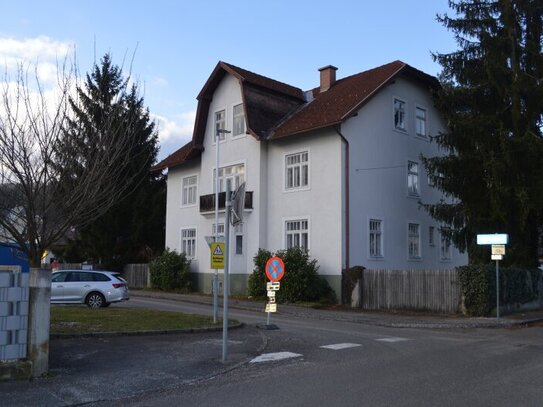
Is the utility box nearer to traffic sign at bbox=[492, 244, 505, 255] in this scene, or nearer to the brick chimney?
traffic sign at bbox=[492, 244, 505, 255]

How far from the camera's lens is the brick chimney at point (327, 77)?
105ft

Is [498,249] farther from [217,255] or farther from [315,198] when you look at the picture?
[217,255]

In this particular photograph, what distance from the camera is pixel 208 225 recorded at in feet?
107

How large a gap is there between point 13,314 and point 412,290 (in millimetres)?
17286

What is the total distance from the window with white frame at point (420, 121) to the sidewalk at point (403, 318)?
420 inches

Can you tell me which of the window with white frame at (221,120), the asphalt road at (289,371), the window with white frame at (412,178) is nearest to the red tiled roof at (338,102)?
the window with white frame at (221,120)

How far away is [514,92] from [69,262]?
32302 millimetres

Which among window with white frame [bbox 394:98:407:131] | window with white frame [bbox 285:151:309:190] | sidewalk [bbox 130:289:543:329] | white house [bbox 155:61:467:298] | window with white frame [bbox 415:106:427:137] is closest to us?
sidewalk [bbox 130:289:543:329]

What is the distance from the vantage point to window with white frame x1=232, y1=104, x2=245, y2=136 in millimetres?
30703

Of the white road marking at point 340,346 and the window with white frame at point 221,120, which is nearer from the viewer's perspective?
the white road marking at point 340,346

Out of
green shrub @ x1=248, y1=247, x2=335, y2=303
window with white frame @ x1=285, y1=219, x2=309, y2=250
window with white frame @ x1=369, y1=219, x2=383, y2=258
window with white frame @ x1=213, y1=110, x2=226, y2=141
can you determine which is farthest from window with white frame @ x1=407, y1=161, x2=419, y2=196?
window with white frame @ x1=213, y1=110, x2=226, y2=141

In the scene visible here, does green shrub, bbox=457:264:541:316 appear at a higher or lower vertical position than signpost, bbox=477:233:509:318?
lower

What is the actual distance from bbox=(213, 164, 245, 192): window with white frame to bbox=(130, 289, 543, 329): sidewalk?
7.01 m

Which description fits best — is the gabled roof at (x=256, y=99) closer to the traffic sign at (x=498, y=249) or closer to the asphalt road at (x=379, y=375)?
the traffic sign at (x=498, y=249)
